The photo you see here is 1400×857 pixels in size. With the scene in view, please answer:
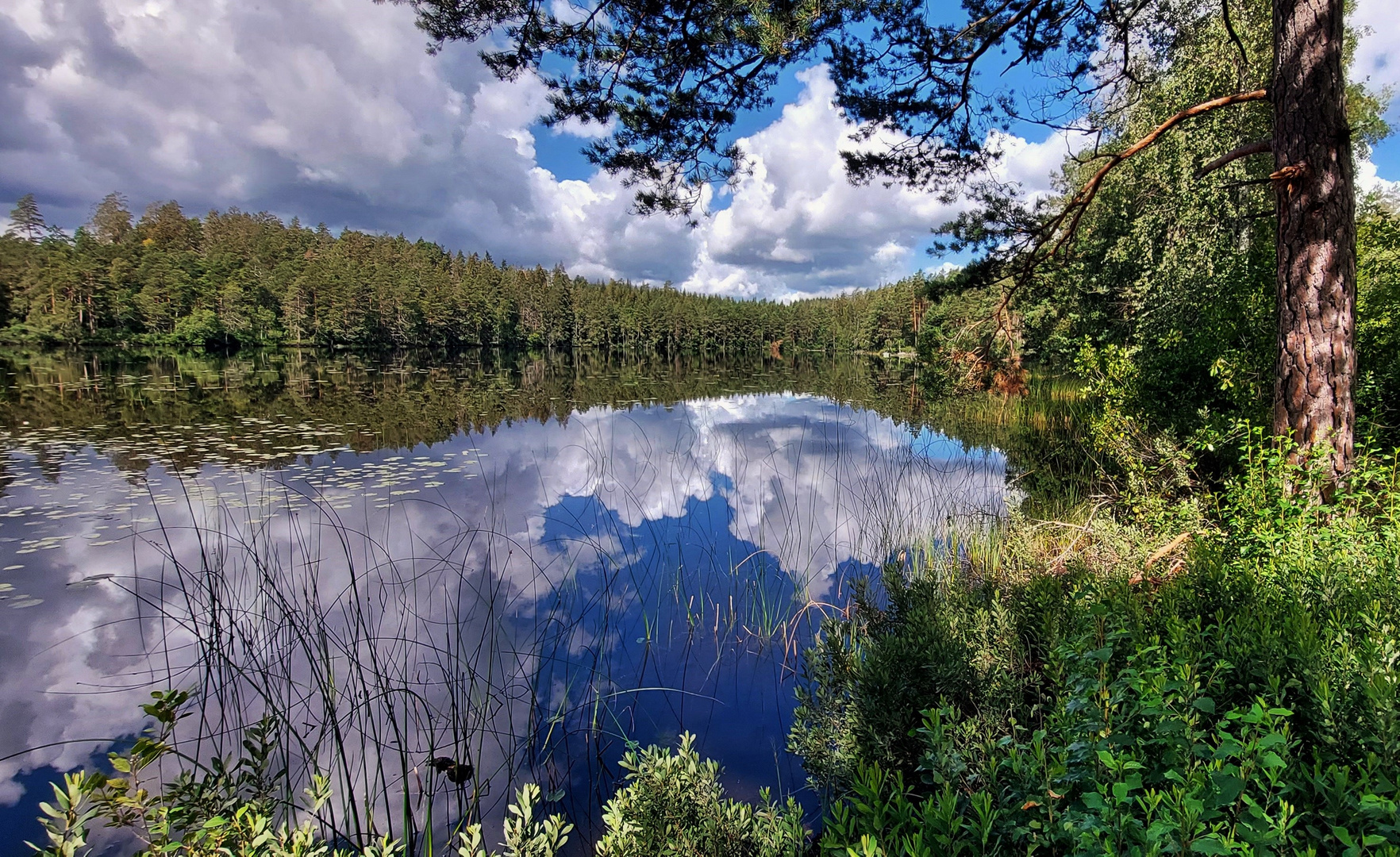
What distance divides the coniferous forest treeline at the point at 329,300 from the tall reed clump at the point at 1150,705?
39874 mm

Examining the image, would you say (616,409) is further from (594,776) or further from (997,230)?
(594,776)

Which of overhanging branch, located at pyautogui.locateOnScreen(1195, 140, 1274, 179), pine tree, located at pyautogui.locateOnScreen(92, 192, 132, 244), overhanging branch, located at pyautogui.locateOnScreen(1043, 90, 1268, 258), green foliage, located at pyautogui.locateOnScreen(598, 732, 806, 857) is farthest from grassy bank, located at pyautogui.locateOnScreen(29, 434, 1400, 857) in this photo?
pine tree, located at pyautogui.locateOnScreen(92, 192, 132, 244)

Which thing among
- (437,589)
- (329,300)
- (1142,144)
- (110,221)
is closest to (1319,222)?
(1142,144)

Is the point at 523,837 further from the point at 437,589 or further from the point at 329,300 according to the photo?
the point at 329,300

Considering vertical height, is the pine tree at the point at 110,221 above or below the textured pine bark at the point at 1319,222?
above

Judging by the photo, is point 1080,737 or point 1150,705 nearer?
point 1150,705

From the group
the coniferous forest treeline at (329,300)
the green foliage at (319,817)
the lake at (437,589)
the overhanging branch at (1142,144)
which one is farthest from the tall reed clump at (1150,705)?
the coniferous forest treeline at (329,300)

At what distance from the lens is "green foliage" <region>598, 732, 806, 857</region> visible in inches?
76.9

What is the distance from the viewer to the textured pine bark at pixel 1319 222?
4023 millimetres

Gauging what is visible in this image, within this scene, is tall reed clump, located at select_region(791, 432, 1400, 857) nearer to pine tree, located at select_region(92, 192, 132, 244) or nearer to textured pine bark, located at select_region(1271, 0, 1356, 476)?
textured pine bark, located at select_region(1271, 0, 1356, 476)

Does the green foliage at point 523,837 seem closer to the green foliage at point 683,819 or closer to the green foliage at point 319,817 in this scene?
the green foliage at point 319,817

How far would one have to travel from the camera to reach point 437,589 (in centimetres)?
533

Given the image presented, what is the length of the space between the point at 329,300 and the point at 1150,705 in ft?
260

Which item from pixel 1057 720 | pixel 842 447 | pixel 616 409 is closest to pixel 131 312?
pixel 616 409
